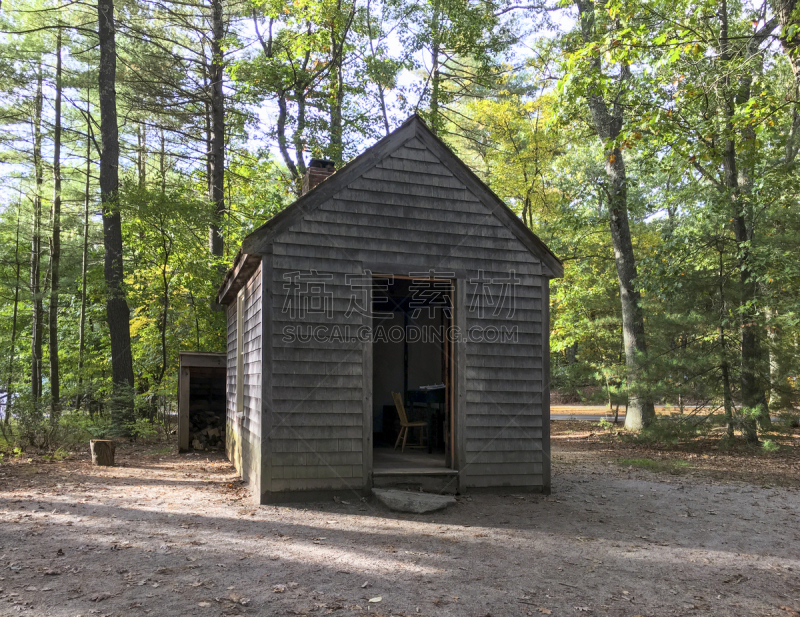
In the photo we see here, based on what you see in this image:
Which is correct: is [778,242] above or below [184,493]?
above

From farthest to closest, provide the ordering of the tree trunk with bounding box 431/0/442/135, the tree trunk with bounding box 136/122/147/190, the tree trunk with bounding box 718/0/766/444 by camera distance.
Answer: the tree trunk with bounding box 136/122/147/190 < the tree trunk with bounding box 431/0/442/135 < the tree trunk with bounding box 718/0/766/444

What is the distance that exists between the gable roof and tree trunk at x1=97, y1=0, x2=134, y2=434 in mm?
6765

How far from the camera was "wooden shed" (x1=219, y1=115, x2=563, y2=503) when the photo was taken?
6.99m

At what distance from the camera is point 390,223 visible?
750 cm

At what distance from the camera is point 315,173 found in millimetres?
8734

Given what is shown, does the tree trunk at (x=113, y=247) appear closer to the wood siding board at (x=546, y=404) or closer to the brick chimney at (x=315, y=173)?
the brick chimney at (x=315, y=173)

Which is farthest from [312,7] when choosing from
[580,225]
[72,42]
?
[580,225]

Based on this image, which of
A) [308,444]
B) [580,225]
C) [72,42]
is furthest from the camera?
[72,42]

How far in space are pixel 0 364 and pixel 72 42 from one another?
985cm

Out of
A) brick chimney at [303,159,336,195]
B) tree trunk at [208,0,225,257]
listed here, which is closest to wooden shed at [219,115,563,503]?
brick chimney at [303,159,336,195]

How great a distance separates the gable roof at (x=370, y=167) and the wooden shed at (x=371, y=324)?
0.6 inches

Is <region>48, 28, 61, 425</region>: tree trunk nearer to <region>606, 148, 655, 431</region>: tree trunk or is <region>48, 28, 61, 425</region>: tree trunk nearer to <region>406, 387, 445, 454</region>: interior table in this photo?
<region>406, 387, 445, 454</region>: interior table

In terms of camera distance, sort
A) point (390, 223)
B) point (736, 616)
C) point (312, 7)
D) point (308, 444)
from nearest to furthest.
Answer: point (736, 616) < point (308, 444) < point (390, 223) < point (312, 7)

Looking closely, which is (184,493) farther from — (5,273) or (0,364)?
(5,273)
